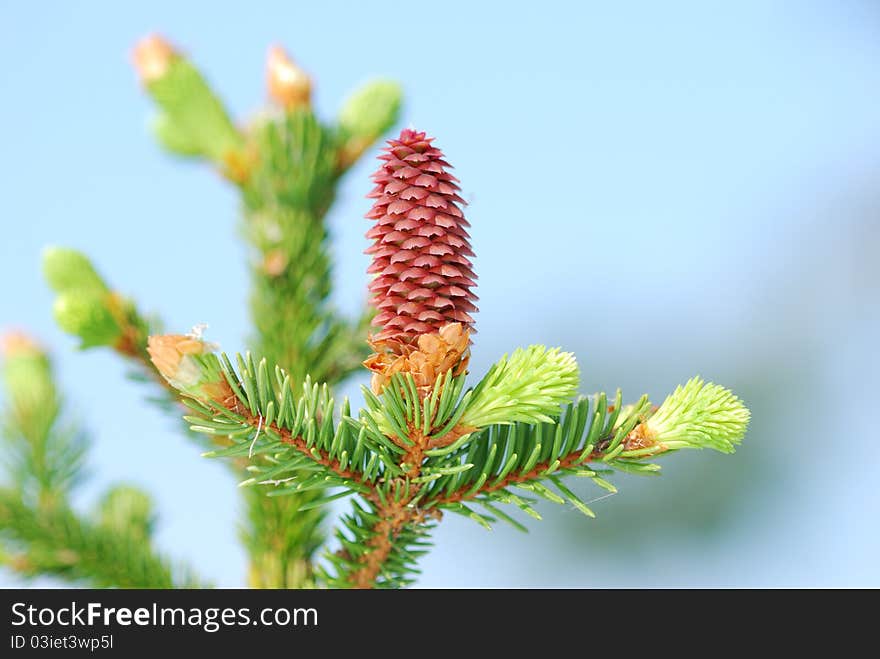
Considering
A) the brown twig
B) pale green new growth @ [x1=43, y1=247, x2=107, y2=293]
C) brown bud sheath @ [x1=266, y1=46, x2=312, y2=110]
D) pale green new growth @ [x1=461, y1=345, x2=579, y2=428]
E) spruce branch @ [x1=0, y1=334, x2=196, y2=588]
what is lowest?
the brown twig

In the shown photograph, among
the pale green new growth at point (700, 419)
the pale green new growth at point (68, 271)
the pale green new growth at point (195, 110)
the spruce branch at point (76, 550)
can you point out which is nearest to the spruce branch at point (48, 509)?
the spruce branch at point (76, 550)

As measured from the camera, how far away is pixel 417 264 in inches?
27.3

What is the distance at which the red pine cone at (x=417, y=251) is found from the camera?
70 centimetres

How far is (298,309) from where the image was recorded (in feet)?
3.95

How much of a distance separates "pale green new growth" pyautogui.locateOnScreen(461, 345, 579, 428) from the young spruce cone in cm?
4

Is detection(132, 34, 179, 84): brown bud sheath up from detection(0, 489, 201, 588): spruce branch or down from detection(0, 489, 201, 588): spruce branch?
up

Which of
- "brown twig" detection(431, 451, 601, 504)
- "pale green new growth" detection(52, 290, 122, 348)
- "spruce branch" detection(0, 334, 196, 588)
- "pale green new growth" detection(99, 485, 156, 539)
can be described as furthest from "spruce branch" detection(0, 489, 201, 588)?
"brown twig" detection(431, 451, 601, 504)

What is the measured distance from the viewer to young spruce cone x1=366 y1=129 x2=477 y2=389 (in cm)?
69

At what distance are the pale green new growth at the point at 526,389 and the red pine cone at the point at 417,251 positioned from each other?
0.06 m

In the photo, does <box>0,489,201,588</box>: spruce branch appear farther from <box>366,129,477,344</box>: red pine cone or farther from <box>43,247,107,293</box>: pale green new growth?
<box>366,129,477,344</box>: red pine cone

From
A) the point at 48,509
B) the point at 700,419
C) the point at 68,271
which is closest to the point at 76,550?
the point at 48,509

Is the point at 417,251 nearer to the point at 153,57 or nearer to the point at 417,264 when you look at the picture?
the point at 417,264

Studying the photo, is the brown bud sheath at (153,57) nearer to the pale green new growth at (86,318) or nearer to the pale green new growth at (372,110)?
the pale green new growth at (372,110)
